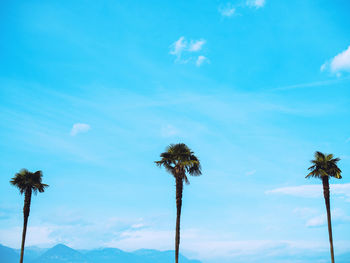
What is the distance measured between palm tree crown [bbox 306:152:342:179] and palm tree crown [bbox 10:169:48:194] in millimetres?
42078

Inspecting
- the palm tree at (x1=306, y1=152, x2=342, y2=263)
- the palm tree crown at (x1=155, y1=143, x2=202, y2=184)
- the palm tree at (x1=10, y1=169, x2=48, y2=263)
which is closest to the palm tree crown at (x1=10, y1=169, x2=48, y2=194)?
the palm tree at (x1=10, y1=169, x2=48, y2=263)

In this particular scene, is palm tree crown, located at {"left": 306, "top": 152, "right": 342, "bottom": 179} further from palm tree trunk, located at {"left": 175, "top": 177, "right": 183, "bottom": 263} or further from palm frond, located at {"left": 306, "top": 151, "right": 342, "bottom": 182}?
palm tree trunk, located at {"left": 175, "top": 177, "right": 183, "bottom": 263}

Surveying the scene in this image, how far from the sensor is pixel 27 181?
203ft

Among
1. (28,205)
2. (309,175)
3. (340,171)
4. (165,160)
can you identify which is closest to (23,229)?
(28,205)

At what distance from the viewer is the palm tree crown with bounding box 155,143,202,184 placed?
161ft

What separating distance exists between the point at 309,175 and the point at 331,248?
10.6 meters

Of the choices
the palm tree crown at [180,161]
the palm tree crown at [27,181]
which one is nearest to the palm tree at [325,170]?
the palm tree crown at [180,161]

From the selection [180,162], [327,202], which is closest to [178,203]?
[180,162]

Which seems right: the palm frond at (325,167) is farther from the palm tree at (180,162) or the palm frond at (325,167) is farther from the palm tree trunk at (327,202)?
the palm tree at (180,162)

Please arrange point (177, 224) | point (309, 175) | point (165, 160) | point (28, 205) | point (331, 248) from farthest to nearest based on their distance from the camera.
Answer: point (28, 205)
point (309, 175)
point (331, 248)
point (165, 160)
point (177, 224)

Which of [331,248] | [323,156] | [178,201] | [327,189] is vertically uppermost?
[323,156]

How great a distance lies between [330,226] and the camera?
54062 mm

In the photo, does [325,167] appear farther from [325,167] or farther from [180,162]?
[180,162]

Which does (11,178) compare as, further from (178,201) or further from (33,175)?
(178,201)
